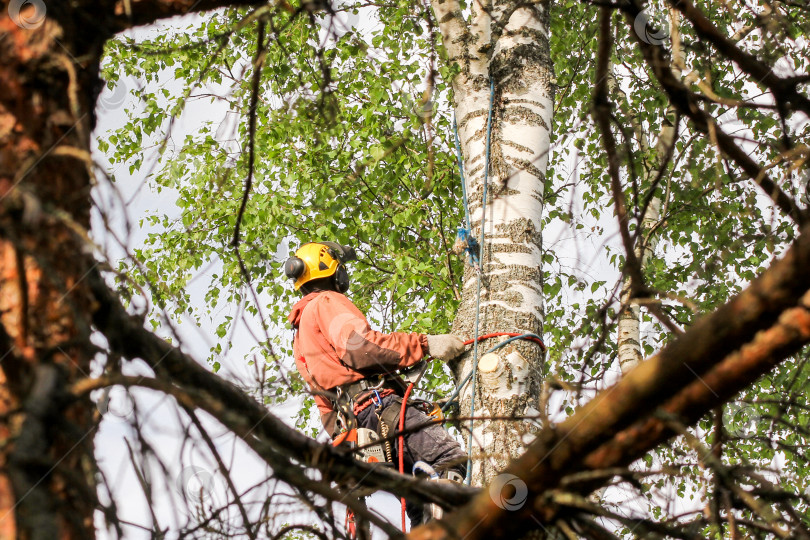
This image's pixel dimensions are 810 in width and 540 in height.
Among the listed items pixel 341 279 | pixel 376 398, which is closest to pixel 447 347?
pixel 376 398

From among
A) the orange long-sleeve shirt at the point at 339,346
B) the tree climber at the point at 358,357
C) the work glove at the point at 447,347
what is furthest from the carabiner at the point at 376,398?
the work glove at the point at 447,347

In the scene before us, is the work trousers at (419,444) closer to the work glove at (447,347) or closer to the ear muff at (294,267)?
the work glove at (447,347)

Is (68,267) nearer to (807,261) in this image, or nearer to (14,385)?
(14,385)

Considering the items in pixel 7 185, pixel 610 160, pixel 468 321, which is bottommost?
pixel 610 160

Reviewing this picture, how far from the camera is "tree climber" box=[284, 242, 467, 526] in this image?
3330mm

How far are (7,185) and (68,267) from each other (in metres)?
0.15

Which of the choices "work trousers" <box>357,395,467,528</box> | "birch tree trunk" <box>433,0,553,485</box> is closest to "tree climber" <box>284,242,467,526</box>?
"work trousers" <box>357,395,467,528</box>

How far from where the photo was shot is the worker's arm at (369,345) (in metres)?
3.37

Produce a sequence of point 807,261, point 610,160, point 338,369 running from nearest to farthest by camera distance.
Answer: point 807,261 → point 610,160 → point 338,369

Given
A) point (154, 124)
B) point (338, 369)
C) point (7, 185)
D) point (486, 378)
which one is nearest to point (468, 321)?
point (486, 378)

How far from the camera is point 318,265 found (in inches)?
160

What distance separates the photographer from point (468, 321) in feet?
10.2

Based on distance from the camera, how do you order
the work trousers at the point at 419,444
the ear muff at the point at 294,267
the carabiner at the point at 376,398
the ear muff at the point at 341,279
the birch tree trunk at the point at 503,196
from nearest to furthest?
the birch tree trunk at the point at 503,196 < the work trousers at the point at 419,444 < the carabiner at the point at 376,398 < the ear muff at the point at 294,267 < the ear muff at the point at 341,279

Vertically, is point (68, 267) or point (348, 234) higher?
point (348, 234)
